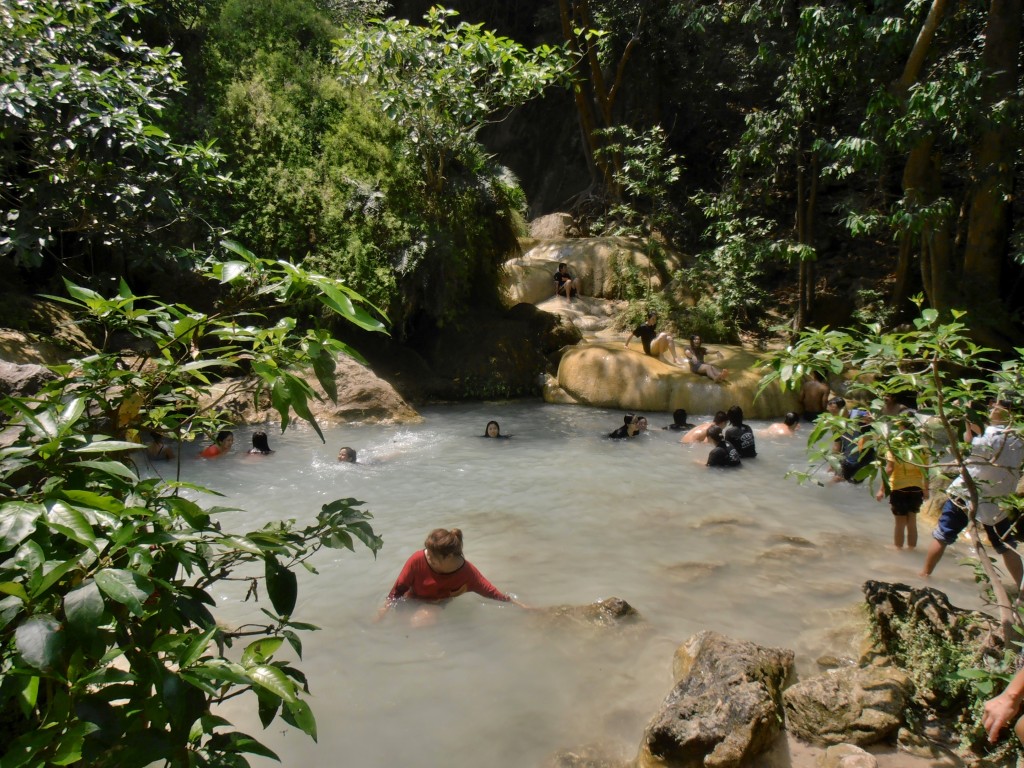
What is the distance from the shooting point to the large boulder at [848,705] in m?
3.70

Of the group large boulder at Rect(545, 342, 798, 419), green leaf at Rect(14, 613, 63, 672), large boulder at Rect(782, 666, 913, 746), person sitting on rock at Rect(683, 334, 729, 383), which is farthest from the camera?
person sitting on rock at Rect(683, 334, 729, 383)

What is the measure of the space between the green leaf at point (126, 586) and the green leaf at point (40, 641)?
11cm

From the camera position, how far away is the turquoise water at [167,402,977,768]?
4164 mm

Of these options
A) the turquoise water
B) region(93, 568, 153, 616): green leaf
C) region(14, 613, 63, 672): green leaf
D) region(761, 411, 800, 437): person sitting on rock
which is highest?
region(93, 568, 153, 616): green leaf

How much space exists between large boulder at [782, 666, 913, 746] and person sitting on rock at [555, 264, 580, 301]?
49.3 ft

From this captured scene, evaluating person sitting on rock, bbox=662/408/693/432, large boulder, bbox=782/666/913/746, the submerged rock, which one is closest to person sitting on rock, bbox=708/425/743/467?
person sitting on rock, bbox=662/408/693/432

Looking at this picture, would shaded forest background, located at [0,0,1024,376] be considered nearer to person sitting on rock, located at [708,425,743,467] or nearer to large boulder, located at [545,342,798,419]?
large boulder, located at [545,342,798,419]

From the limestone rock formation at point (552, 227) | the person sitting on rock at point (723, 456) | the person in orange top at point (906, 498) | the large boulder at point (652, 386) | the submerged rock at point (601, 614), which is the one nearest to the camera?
the submerged rock at point (601, 614)

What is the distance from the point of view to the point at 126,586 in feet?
4.70

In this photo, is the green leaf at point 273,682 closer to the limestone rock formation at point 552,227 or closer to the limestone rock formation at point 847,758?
the limestone rock formation at point 847,758

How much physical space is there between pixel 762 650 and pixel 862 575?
262 centimetres

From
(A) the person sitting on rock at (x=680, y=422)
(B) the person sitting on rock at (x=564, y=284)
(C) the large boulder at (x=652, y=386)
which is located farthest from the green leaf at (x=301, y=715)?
(B) the person sitting on rock at (x=564, y=284)

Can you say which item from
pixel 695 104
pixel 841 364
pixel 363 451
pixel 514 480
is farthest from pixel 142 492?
pixel 695 104

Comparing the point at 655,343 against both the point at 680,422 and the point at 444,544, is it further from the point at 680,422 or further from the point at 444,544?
the point at 444,544
